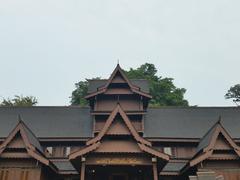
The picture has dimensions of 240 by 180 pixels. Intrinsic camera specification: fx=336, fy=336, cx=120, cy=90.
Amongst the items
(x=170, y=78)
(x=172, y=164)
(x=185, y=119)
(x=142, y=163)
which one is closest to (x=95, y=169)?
(x=142, y=163)

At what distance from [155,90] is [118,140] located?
1445 inches

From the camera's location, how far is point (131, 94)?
86.3ft

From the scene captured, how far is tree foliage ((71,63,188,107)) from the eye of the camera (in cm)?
Answer: 5262

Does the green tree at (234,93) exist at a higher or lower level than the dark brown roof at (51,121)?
higher

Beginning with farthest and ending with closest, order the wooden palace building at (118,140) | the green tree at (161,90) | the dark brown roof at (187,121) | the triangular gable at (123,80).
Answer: the green tree at (161,90)
the triangular gable at (123,80)
the dark brown roof at (187,121)
the wooden palace building at (118,140)

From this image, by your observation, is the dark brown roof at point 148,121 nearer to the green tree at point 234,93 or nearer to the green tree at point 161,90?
the green tree at point 161,90

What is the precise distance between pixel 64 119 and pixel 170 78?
113 ft

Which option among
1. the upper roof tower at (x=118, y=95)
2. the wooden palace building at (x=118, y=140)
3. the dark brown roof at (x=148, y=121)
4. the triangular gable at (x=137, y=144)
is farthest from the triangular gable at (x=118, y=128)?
the upper roof tower at (x=118, y=95)

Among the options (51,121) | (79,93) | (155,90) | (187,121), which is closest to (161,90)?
(155,90)

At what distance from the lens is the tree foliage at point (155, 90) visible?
52.6m

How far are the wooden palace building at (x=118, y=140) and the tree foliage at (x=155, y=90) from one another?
23.0 meters

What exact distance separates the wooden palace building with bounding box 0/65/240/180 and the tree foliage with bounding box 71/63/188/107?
2302 centimetres

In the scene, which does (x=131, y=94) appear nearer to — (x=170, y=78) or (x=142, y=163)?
(x=142, y=163)

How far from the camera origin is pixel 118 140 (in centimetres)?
1914
